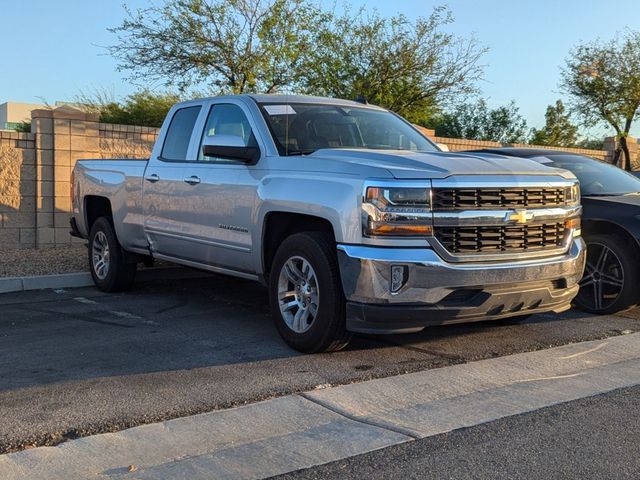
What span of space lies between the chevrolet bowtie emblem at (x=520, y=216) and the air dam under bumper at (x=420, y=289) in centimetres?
31

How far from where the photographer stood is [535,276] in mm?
5441

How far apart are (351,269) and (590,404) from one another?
5.89 feet

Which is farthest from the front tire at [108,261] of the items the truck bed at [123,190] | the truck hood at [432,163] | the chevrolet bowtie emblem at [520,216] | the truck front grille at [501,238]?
the chevrolet bowtie emblem at [520,216]

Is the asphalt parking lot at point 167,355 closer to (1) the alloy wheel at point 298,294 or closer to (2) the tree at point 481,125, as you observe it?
(1) the alloy wheel at point 298,294

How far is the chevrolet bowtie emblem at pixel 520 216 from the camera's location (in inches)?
210

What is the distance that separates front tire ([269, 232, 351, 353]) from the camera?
5246mm

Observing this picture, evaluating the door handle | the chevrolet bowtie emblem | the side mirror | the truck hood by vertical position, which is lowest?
the chevrolet bowtie emblem

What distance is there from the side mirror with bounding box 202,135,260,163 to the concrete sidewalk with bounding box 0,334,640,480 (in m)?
2.24

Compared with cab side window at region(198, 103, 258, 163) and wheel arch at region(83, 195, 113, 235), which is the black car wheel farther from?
wheel arch at region(83, 195, 113, 235)

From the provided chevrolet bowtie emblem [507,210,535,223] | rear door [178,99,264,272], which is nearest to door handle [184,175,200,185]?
rear door [178,99,264,272]

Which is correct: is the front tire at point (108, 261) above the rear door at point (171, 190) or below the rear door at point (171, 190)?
below

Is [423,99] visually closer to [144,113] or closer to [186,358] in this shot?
[144,113]

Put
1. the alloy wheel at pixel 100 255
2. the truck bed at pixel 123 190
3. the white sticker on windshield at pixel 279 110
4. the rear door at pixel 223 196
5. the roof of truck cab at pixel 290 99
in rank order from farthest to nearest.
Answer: the alloy wheel at pixel 100 255 → the truck bed at pixel 123 190 → the roof of truck cab at pixel 290 99 → the white sticker on windshield at pixel 279 110 → the rear door at pixel 223 196

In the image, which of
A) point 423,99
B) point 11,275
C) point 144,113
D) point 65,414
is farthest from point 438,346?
point 144,113
